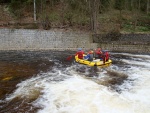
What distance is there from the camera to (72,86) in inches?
420

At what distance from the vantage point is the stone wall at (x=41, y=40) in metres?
21.5

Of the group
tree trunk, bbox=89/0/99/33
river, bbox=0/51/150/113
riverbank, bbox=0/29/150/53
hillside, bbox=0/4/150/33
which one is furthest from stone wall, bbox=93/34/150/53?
river, bbox=0/51/150/113

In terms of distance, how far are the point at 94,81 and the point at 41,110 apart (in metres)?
4.09

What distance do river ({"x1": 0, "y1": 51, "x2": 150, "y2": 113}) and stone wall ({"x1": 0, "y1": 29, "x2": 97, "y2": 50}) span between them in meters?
4.71

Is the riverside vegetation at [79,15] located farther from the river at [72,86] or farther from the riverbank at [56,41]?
the river at [72,86]

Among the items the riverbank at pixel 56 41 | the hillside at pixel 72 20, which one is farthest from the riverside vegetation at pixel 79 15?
the riverbank at pixel 56 41

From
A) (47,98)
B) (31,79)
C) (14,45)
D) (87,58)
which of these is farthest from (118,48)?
(47,98)

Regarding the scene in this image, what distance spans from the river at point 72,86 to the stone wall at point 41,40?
186 inches

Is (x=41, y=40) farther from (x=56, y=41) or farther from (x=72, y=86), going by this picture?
(x=72, y=86)

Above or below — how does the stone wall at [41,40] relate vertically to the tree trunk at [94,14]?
below

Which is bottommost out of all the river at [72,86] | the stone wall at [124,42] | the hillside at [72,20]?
the river at [72,86]

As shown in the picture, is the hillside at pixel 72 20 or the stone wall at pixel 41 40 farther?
the hillside at pixel 72 20

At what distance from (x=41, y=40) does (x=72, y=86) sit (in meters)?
11.8

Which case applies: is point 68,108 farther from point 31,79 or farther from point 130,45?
point 130,45
